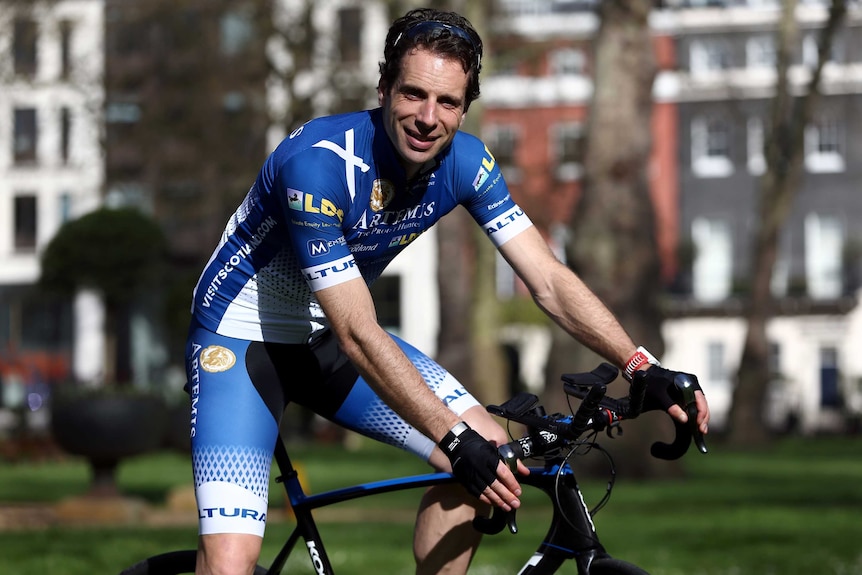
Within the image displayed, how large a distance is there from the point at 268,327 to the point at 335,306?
1.92 feet

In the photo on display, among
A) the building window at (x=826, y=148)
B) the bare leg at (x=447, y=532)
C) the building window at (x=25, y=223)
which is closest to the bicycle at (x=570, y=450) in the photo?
Result: the bare leg at (x=447, y=532)

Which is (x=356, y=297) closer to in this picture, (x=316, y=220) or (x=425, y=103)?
(x=316, y=220)

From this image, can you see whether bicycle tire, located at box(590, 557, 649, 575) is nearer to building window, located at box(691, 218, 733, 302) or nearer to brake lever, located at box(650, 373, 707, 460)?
brake lever, located at box(650, 373, 707, 460)

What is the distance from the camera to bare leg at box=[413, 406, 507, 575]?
490 cm

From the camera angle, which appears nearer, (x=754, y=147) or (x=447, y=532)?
(x=447, y=532)

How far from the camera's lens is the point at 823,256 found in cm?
6056

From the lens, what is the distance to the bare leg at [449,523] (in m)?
4.90

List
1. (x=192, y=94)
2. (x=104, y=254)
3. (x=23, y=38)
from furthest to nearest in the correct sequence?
(x=104, y=254)
(x=192, y=94)
(x=23, y=38)

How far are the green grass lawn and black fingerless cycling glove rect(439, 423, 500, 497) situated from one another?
5615mm

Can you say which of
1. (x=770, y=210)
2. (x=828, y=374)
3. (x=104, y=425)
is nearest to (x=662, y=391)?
(x=104, y=425)

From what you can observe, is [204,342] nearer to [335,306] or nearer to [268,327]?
[268,327]

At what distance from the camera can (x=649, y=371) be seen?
439 cm

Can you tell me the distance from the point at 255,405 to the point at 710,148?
58.3 metres

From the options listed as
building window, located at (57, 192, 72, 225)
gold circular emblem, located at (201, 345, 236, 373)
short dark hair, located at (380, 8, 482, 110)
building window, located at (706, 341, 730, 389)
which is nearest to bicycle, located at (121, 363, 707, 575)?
gold circular emblem, located at (201, 345, 236, 373)
